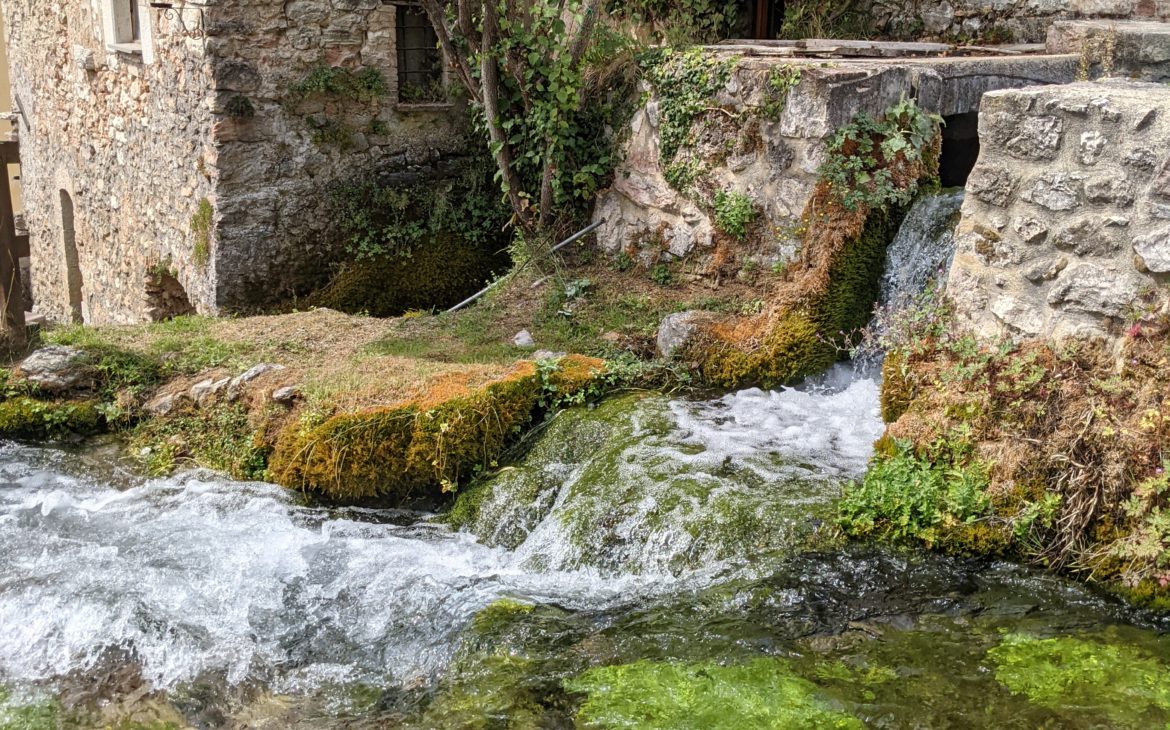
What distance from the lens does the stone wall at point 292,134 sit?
776 centimetres

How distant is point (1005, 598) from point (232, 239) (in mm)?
6174

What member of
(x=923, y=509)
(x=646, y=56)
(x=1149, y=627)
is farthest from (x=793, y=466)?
(x=646, y=56)

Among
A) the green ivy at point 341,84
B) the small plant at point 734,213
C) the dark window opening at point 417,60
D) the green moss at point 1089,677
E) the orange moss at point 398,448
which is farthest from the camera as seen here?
the dark window opening at point 417,60

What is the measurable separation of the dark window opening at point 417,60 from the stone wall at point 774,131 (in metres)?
2.24

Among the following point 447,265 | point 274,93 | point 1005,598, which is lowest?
point 1005,598

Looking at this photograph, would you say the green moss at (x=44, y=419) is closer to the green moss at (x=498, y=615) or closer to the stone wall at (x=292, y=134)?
the stone wall at (x=292, y=134)

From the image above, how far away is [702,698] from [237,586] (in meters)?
2.03

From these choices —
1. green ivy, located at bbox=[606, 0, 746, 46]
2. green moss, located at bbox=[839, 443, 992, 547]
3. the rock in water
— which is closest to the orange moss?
the rock in water

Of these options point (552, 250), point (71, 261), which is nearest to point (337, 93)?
point (552, 250)

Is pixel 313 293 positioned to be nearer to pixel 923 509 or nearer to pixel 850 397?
pixel 850 397

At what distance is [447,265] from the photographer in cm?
839

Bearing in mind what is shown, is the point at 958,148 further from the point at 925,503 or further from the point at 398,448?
the point at 398,448

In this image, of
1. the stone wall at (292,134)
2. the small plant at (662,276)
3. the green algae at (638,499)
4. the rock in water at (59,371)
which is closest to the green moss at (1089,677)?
the green algae at (638,499)

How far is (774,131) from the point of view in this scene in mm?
6344
